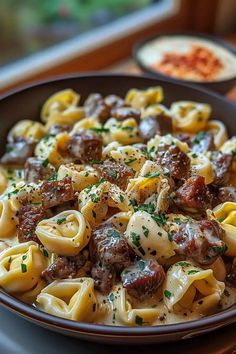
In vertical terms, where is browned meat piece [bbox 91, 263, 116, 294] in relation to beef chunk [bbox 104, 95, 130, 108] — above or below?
below

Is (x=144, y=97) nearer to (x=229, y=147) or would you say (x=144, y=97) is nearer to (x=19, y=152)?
(x=229, y=147)

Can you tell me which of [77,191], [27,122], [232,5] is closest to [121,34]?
[232,5]

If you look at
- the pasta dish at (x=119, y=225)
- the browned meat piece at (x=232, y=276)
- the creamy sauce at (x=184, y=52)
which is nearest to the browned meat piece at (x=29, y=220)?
the pasta dish at (x=119, y=225)

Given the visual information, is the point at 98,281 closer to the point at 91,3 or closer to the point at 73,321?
the point at 73,321

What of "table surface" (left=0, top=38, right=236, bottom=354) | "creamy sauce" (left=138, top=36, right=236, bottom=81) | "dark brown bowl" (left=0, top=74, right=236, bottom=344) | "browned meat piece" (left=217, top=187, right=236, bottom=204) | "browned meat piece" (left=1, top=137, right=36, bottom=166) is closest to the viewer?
"dark brown bowl" (left=0, top=74, right=236, bottom=344)

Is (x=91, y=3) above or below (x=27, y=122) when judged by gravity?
above

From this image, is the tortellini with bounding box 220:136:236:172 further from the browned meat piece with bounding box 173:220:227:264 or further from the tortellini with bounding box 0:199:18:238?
the tortellini with bounding box 0:199:18:238

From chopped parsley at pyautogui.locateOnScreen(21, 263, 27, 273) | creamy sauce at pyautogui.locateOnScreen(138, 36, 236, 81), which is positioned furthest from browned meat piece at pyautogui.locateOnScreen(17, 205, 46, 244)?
creamy sauce at pyautogui.locateOnScreen(138, 36, 236, 81)
